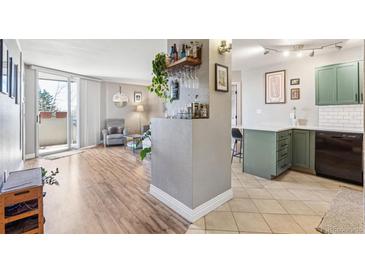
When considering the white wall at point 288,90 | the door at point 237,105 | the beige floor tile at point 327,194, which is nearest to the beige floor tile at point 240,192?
the beige floor tile at point 327,194

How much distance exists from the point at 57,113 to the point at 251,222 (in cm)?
682

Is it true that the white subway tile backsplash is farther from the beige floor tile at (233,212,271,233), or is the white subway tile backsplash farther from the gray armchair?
the gray armchair

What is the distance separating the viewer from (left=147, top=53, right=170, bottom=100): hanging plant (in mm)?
2645

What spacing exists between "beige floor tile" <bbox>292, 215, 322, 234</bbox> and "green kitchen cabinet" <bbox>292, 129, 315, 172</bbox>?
1778mm

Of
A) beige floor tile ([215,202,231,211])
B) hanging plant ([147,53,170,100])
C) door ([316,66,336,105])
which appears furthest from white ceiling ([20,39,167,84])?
door ([316,66,336,105])

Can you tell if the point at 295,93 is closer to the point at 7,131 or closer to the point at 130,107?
the point at 7,131

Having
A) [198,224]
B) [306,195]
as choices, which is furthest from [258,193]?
[198,224]

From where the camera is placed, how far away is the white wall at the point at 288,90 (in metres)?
3.85

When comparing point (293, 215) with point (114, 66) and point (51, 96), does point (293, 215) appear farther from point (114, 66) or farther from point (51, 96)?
point (51, 96)

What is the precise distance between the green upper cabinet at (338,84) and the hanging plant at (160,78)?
10.0 feet

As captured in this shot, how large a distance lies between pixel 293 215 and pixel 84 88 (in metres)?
6.94
